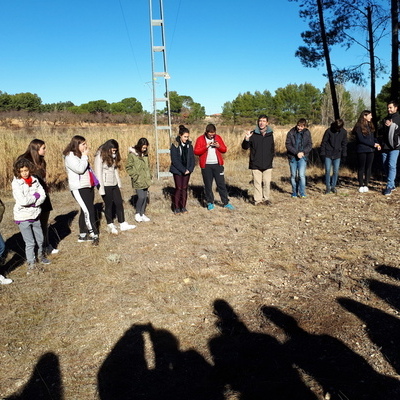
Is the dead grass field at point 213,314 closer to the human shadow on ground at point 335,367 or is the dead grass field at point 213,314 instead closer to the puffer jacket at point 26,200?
the human shadow on ground at point 335,367

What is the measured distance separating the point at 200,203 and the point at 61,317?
4.84 meters

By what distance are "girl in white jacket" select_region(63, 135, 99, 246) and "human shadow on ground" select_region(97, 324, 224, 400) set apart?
2769 millimetres

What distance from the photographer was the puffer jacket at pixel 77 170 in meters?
5.22

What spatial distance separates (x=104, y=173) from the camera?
5914 millimetres

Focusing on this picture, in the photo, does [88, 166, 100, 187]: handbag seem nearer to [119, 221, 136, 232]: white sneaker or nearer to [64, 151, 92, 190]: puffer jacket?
[64, 151, 92, 190]: puffer jacket

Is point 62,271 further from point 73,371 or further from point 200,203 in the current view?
point 200,203

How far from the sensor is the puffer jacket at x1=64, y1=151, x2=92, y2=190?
522cm

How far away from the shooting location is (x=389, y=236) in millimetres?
5293

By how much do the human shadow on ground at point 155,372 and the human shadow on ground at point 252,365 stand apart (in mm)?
147

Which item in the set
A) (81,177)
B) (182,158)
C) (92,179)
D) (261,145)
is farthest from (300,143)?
(81,177)

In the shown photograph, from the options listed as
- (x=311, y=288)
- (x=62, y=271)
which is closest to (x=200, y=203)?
(x=62, y=271)

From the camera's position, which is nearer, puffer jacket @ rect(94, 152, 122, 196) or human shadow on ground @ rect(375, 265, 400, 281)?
human shadow on ground @ rect(375, 265, 400, 281)

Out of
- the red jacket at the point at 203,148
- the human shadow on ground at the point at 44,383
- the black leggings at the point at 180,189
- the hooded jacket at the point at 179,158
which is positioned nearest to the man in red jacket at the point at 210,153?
the red jacket at the point at 203,148

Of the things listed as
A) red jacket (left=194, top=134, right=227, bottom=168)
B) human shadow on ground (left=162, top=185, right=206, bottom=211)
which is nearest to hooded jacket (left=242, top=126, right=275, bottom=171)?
red jacket (left=194, top=134, right=227, bottom=168)
